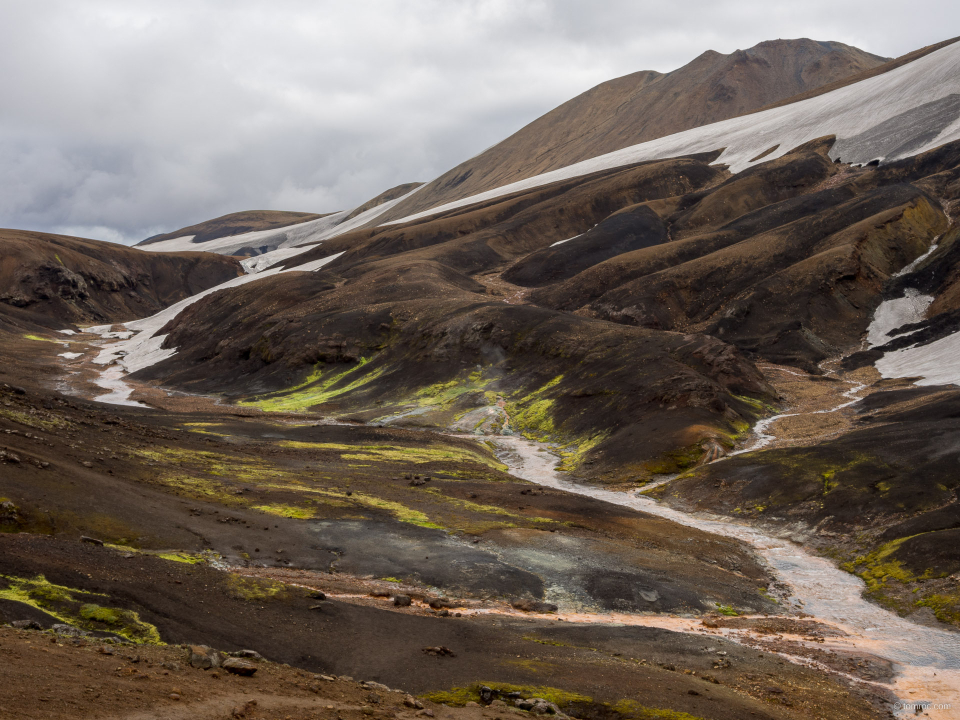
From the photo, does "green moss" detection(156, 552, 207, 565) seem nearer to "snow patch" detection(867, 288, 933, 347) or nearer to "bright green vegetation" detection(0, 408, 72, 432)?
"bright green vegetation" detection(0, 408, 72, 432)

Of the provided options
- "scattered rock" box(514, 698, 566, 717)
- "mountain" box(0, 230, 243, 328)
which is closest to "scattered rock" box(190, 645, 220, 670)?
"scattered rock" box(514, 698, 566, 717)

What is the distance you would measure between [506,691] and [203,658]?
20.2 feet

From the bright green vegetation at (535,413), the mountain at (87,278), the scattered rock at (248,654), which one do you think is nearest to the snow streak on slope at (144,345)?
the mountain at (87,278)

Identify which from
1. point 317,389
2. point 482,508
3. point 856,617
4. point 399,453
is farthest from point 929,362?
point 317,389

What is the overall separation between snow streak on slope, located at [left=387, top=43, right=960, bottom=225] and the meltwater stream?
317 feet

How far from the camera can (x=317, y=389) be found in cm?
7475

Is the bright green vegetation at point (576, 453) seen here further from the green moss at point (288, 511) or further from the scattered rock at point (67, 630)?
the scattered rock at point (67, 630)

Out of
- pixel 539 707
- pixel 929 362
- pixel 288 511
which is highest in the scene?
pixel 288 511

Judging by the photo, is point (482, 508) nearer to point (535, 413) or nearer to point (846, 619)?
point (846, 619)

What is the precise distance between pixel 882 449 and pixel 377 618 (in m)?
29.3

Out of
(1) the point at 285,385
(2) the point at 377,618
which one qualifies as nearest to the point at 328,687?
(2) the point at 377,618

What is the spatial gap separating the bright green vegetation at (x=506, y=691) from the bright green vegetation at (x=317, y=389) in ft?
182

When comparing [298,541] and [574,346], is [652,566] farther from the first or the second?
[574,346]

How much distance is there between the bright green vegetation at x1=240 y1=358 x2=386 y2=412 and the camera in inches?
2781
